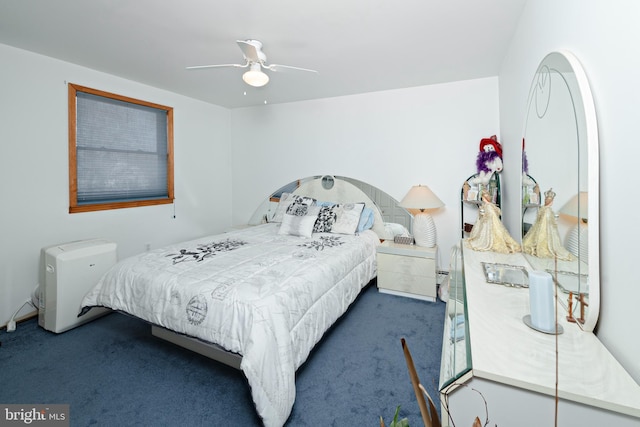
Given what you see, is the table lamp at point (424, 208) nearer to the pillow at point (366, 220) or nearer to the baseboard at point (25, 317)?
the pillow at point (366, 220)

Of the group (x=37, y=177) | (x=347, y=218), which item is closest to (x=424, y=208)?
(x=347, y=218)

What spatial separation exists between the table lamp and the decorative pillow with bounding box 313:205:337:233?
0.83 m

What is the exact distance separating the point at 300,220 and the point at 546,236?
2.38m

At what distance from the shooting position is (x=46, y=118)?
2762mm

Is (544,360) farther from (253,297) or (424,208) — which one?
(424,208)

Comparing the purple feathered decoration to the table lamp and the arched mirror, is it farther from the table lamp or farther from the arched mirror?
the arched mirror

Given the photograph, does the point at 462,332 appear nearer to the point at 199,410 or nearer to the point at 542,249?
the point at 542,249

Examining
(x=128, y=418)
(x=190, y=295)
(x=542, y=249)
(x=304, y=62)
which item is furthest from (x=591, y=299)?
(x=304, y=62)

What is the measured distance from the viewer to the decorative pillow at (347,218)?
3.40 metres

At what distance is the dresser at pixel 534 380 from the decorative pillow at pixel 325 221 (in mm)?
2446

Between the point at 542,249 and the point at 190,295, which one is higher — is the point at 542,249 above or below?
above

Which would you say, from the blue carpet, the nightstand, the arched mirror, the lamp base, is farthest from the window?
the arched mirror

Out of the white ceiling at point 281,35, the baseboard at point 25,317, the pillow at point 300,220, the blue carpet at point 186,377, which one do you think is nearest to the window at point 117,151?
the white ceiling at point 281,35

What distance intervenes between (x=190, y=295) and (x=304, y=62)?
231 centimetres
